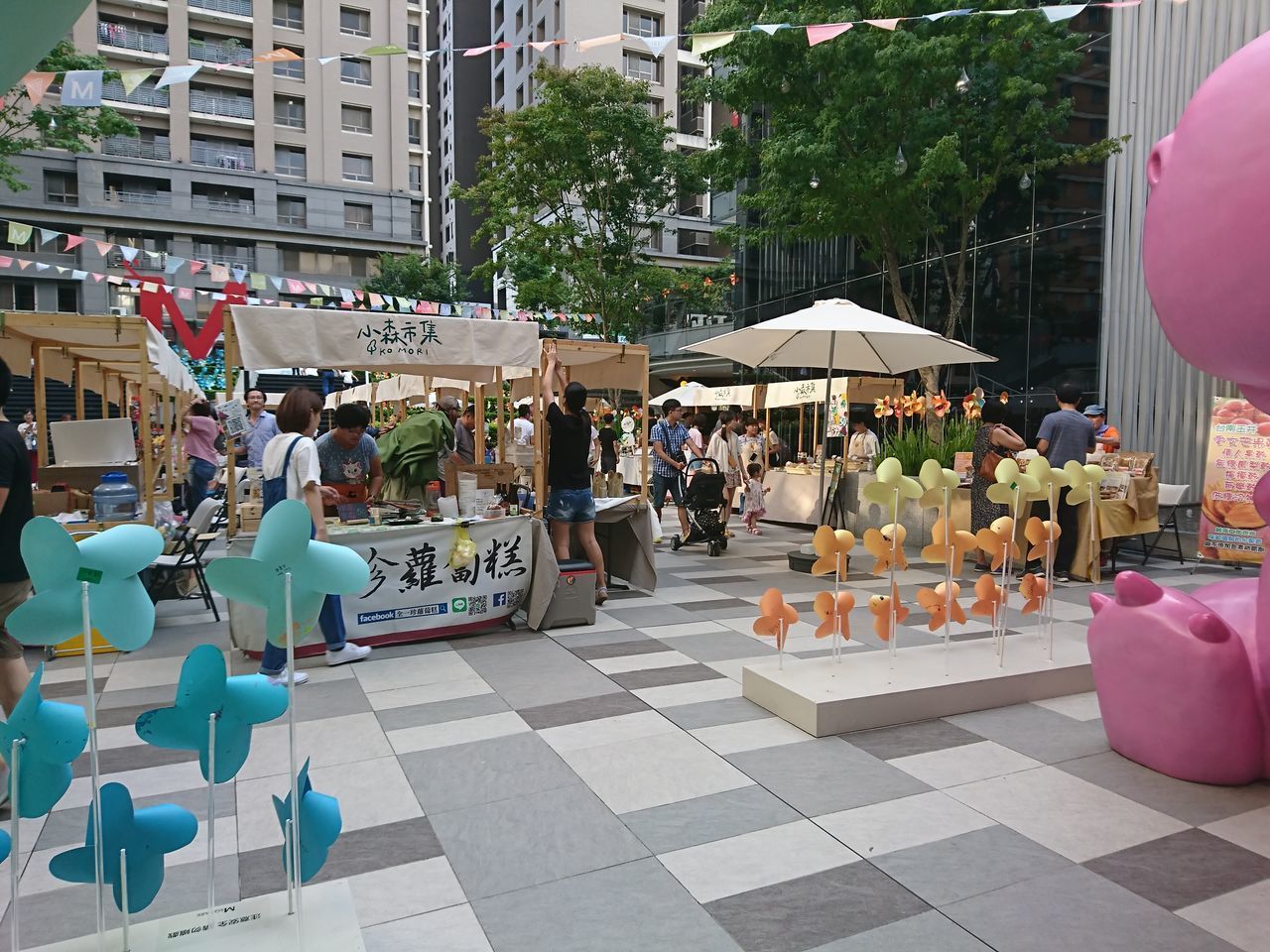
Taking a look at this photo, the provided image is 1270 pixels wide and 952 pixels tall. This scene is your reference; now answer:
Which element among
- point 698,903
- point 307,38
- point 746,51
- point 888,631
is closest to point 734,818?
point 698,903

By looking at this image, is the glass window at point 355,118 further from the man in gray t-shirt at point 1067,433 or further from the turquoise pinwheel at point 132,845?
the turquoise pinwheel at point 132,845

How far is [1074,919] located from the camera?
104 inches

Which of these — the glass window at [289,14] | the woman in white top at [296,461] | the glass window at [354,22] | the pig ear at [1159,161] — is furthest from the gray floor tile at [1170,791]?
the glass window at [354,22]

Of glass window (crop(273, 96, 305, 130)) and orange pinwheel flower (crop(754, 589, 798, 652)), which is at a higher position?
glass window (crop(273, 96, 305, 130))

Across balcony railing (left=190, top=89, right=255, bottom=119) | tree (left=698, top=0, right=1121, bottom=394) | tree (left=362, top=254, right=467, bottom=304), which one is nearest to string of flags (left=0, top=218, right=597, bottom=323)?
tree (left=698, top=0, right=1121, bottom=394)

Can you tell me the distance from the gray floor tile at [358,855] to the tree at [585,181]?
1719cm

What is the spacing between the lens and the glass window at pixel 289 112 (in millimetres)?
38094

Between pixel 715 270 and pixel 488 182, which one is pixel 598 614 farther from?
pixel 715 270

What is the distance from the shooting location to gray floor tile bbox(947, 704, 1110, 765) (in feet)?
13.3

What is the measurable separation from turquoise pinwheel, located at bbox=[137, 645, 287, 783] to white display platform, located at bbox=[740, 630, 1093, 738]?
2817 mm

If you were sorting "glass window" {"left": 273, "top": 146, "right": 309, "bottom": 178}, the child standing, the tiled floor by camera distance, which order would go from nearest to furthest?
1. the tiled floor
2. the child standing
3. "glass window" {"left": 273, "top": 146, "right": 309, "bottom": 178}

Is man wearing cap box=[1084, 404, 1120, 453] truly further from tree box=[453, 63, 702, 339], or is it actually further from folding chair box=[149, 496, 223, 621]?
tree box=[453, 63, 702, 339]

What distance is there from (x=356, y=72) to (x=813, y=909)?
44137mm

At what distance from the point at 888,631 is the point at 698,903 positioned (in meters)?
2.40
